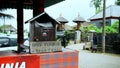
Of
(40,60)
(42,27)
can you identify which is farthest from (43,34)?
(40,60)

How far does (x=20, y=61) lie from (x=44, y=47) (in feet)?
2.65

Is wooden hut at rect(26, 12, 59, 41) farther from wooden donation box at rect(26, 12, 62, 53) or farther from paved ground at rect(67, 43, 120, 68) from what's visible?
paved ground at rect(67, 43, 120, 68)

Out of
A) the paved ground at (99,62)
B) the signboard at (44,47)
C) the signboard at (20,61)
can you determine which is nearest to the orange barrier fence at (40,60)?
the signboard at (20,61)

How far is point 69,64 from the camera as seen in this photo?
7.80 meters

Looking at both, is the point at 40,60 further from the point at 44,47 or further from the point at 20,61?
the point at 20,61

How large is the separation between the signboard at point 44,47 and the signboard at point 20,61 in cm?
25

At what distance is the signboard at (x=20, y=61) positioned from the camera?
662cm

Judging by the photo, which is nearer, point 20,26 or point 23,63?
point 23,63

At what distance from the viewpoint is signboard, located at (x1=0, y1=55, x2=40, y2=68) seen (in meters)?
6.62

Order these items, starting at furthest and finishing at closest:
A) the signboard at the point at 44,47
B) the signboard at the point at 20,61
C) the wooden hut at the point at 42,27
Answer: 1. the wooden hut at the point at 42,27
2. the signboard at the point at 44,47
3. the signboard at the point at 20,61

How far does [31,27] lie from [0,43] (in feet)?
20.8

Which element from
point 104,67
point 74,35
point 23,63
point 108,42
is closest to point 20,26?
point 23,63

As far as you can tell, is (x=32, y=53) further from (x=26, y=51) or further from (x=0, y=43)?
(x=0, y=43)

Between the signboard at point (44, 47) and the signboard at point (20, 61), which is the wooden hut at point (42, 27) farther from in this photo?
Answer: the signboard at point (20, 61)
